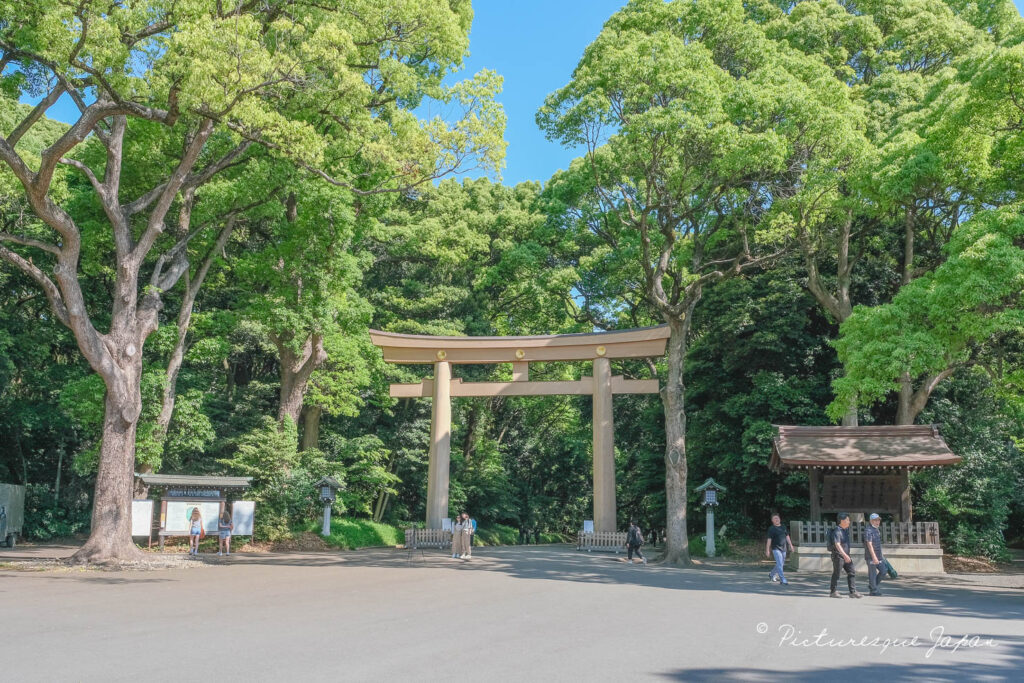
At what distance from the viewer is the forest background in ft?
47.1

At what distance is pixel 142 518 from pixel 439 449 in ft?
29.9

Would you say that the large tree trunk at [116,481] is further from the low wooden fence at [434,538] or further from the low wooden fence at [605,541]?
the low wooden fence at [605,541]

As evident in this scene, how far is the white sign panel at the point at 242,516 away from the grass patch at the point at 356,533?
282 centimetres

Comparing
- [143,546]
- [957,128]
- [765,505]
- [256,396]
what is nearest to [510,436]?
[256,396]

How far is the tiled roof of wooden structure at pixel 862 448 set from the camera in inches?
652

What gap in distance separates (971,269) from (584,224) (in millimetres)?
11972

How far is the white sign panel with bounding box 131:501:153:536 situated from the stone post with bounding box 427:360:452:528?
28.1 feet

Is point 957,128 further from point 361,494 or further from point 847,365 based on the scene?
point 361,494

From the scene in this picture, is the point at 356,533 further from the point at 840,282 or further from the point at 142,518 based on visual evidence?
the point at 840,282

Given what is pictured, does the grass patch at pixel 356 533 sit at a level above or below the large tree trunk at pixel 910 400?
below

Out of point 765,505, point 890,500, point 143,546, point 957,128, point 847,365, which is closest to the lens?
point 957,128

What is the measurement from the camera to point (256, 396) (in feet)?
90.9

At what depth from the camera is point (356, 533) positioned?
2481 centimetres

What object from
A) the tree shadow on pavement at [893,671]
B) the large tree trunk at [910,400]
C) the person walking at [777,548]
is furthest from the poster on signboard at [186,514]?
the large tree trunk at [910,400]
